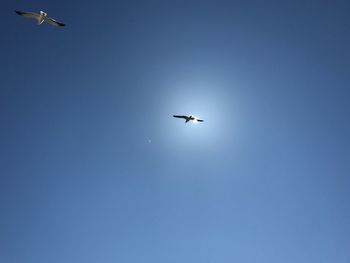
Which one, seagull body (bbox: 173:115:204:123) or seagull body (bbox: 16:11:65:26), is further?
seagull body (bbox: 173:115:204:123)

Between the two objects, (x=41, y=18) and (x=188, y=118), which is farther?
(x=188, y=118)

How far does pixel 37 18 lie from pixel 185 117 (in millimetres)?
29638

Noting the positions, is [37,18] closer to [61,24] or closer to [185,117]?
[61,24]

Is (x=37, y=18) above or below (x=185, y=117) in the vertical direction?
above

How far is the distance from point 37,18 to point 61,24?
374 cm

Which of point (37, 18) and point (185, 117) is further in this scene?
A: point (185, 117)

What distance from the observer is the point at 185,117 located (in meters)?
90.5

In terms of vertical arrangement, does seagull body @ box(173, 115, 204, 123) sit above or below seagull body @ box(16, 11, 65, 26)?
below

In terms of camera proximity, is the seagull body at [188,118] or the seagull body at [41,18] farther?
the seagull body at [188,118]

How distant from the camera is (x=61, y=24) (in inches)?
3024

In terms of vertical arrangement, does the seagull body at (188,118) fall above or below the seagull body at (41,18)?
below

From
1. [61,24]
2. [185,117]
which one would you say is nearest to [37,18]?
[61,24]

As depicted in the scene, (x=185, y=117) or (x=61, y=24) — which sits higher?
(x=61, y=24)
